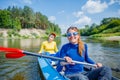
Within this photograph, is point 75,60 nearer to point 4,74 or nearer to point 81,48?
point 81,48

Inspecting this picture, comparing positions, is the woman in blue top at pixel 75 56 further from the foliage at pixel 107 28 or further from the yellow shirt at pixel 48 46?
the foliage at pixel 107 28

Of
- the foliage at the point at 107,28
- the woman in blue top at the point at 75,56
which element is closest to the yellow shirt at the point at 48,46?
the woman in blue top at the point at 75,56

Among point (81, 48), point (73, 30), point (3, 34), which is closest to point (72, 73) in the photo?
point (81, 48)

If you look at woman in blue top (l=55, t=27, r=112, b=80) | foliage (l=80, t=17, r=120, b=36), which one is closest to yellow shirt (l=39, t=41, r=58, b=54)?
woman in blue top (l=55, t=27, r=112, b=80)

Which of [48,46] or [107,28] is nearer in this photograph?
[48,46]

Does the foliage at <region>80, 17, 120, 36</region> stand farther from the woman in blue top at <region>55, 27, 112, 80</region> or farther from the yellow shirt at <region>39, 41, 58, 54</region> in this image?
the woman in blue top at <region>55, 27, 112, 80</region>

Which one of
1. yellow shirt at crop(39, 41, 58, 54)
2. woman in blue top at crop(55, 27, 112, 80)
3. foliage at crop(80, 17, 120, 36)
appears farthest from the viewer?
foliage at crop(80, 17, 120, 36)

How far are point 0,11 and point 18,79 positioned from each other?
78.3 metres

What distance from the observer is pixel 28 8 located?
108438 mm

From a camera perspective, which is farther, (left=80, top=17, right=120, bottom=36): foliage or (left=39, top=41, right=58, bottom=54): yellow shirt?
(left=80, top=17, right=120, bottom=36): foliage

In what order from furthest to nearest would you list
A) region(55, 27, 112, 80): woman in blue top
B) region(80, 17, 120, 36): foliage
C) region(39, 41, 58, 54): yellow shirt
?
region(80, 17, 120, 36): foliage
region(39, 41, 58, 54): yellow shirt
region(55, 27, 112, 80): woman in blue top

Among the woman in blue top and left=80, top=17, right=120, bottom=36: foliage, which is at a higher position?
left=80, top=17, right=120, bottom=36: foliage

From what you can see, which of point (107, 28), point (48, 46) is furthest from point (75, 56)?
point (107, 28)

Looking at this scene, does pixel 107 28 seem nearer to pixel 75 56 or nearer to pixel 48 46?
pixel 48 46
